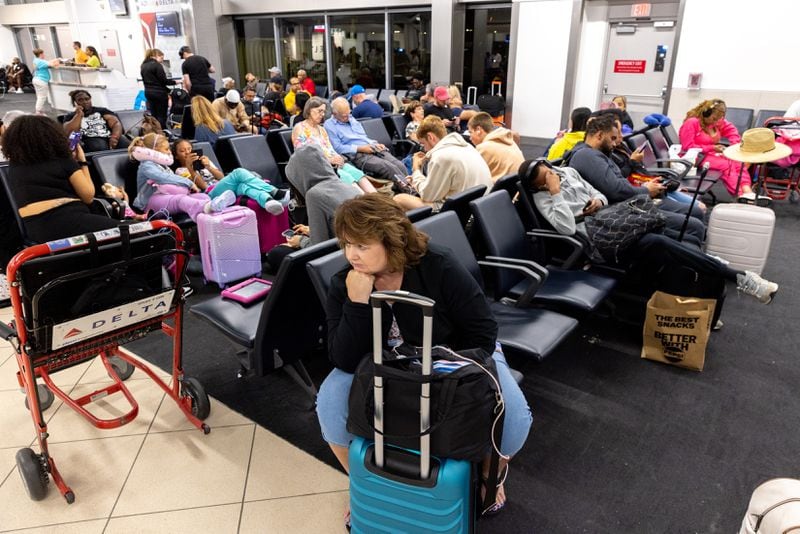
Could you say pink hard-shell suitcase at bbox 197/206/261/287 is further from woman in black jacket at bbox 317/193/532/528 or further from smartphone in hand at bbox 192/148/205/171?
woman in black jacket at bbox 317/193/532/528

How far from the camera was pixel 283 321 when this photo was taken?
216 cm

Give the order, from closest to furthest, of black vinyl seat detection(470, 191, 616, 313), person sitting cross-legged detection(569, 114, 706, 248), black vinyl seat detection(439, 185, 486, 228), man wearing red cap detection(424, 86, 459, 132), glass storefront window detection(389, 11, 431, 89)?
black vinyl seat detection(470, 191, 616, 313) → black vinyl seat detection(439, 185, 486, 228) → person sitting cross-legged detection(569, 114, 706, 248) → man wearing red cap detection(424, 86, 459, 132) → glass storefront window detection(389, 11, 431, 89)

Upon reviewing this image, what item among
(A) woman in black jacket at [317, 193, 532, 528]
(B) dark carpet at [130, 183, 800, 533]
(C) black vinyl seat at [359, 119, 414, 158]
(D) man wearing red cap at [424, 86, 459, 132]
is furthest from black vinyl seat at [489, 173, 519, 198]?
(D) man wearing red cap at [424, 86, 459, 132]

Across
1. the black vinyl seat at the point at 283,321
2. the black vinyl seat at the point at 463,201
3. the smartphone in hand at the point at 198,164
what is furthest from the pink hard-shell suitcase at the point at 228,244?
the black vinyl seat at the point at 463,201

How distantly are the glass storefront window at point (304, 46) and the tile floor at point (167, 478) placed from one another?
11574mm

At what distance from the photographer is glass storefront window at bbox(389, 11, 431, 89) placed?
35.6ft

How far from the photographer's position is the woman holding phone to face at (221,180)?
3.97 meters

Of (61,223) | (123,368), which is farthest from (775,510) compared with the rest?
(61,223)

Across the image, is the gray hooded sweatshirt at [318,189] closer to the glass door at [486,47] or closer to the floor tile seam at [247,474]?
the floor tile seam at [247,474]

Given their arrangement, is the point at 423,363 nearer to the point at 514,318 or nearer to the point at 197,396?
the point at 514,318

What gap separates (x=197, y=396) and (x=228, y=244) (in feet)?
5.12

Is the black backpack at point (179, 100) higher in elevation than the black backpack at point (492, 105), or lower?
higher

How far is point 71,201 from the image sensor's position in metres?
2.63

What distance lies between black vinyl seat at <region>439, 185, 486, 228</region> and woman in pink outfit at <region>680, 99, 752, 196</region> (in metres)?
3.57
